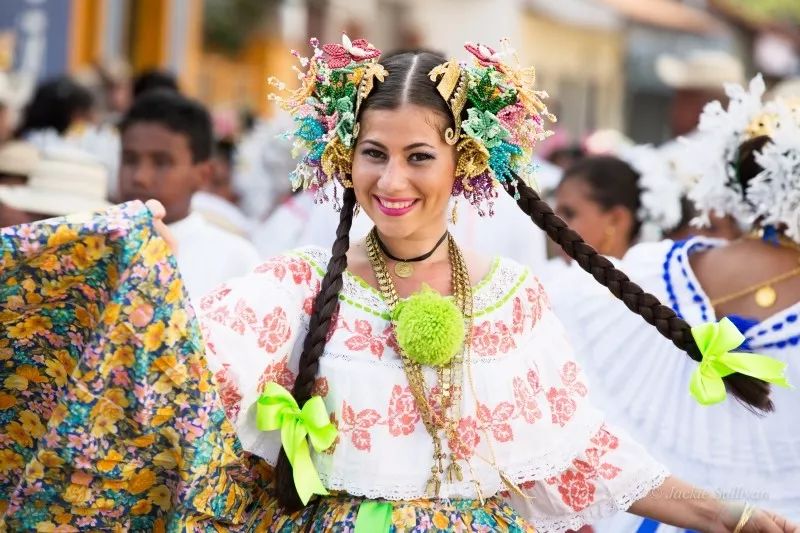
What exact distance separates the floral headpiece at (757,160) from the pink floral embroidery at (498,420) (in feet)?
5.56

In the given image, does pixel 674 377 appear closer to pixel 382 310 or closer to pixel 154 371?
pixel 382 310

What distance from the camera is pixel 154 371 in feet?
9.81

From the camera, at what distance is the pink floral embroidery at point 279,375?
10.4 ft

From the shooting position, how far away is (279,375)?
127 inches

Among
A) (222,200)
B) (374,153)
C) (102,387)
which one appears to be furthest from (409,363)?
(222,200)

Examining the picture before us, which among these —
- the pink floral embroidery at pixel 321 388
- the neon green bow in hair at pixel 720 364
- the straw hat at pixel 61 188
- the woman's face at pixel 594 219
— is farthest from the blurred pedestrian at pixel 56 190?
the neon green bow in hair at pixel 720 364

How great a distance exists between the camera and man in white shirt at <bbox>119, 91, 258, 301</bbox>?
5.21 meters

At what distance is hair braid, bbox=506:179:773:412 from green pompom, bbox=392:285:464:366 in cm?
41

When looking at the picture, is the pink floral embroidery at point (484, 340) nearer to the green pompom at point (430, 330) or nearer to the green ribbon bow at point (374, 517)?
the green pompom at point (430, 330)

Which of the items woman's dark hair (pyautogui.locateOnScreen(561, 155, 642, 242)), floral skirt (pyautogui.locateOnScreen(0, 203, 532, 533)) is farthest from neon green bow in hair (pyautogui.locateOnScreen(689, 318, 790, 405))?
woman's dark hair (pyautogui.locateOnScreen(561, 155, 642, 242))

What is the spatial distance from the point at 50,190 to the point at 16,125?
167 inches

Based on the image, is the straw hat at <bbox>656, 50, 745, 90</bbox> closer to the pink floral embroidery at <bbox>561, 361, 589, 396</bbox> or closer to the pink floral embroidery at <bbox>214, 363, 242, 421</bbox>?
the pink floral embroidery at <bbox>561, 361, 589, 396</bbox>

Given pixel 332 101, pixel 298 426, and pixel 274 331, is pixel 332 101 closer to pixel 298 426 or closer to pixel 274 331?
pixel 274 331

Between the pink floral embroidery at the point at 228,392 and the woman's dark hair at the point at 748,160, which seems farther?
the woman's dark hair at the point at 748,160
